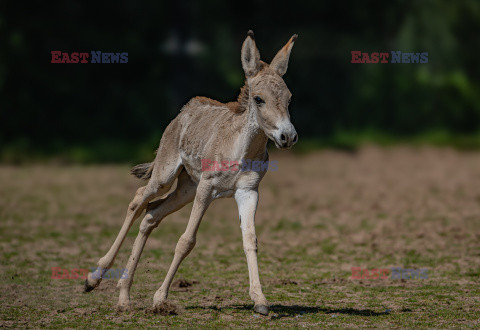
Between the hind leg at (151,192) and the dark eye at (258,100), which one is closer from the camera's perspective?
the dark eye at (258,100)

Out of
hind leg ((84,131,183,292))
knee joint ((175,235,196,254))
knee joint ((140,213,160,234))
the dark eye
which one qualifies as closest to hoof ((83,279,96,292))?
hind leg ((84,131,183,292))

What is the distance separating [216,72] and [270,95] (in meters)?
18.8

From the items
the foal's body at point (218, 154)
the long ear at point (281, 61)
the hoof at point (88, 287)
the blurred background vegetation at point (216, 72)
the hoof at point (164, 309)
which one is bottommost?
the hoof at point (164, 309)

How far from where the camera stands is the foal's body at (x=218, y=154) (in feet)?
22.1

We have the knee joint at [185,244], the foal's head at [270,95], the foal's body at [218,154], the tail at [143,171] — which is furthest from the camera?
the tail at [143,171]

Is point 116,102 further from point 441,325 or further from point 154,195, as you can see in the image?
point 441,325

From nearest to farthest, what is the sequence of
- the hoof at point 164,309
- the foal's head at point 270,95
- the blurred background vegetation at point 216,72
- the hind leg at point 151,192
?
the foal's head at point 270,95, the hoof at point 164,309, the hind leg at point 151,192, the blurred background vegetation at point 216,72

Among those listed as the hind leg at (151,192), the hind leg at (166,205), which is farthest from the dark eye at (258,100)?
the hind leg at (166,205)

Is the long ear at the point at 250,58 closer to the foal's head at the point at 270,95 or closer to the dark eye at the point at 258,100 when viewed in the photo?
the foal's head at the point at 270,95

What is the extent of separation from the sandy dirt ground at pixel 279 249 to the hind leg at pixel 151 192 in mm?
276

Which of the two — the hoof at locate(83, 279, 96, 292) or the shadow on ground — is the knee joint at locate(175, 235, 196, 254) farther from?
the hoof at locate(83, 279, 96, 292)

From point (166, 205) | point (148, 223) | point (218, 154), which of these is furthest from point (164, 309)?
point (218, 154)

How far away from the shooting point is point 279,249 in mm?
10828

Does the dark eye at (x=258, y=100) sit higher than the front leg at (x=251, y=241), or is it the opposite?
the dark eye at (x=258, y=100)
